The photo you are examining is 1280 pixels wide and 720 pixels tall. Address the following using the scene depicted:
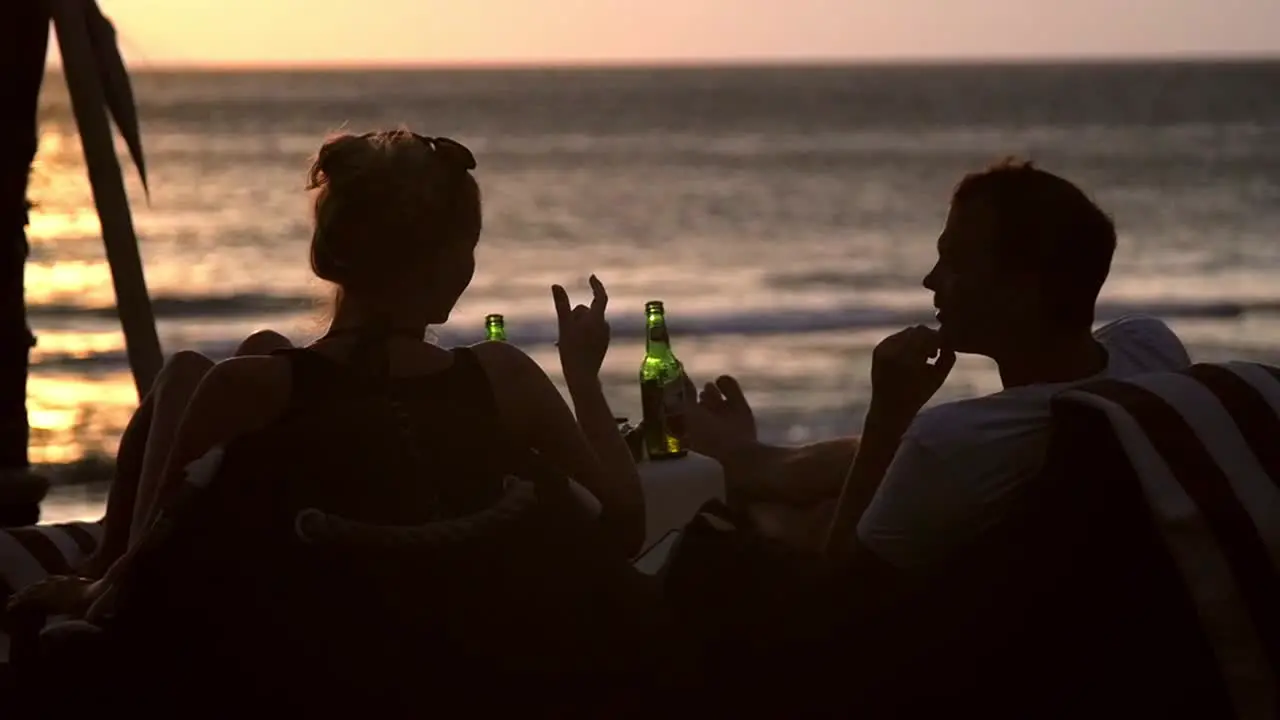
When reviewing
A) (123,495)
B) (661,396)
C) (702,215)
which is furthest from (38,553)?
(702,215)

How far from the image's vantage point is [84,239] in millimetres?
26719

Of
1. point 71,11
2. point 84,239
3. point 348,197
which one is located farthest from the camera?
point 84,239

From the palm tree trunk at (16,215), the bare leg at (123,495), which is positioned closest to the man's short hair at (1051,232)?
the bare leg at (123,495)

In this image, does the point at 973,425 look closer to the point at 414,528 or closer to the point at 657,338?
the point at 414,528

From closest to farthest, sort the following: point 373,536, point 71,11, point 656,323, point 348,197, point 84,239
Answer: point 373,536 → point 348,197 → point 656,323 → point 71,11 → point 84,239

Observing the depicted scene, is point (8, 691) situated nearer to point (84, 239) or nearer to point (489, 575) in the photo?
point (489, 575)

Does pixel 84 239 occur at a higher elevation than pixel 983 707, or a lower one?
higher

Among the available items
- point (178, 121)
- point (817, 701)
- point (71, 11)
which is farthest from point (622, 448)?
point (178, 121)

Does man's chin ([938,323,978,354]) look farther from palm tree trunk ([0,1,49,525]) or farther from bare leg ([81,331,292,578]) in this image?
palm tree trunk ([0,1,49,525])

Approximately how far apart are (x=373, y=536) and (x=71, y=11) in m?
2.68

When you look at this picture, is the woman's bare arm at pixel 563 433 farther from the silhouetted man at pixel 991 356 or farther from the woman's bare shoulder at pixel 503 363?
the silhouetted man at pixel 991 356

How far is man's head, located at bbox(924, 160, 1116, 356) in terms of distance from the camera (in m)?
2.81

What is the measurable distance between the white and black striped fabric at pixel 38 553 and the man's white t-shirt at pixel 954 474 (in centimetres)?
171

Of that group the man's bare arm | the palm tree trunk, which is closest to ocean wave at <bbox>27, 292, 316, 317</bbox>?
the palm tree trunk
